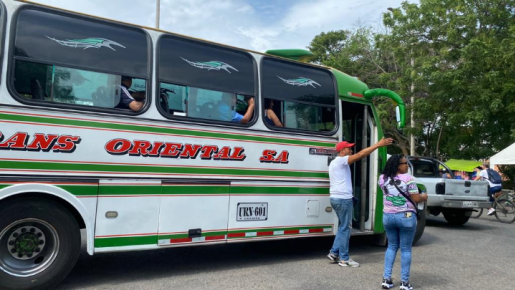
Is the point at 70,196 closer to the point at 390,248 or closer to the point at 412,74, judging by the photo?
the point at 390,248

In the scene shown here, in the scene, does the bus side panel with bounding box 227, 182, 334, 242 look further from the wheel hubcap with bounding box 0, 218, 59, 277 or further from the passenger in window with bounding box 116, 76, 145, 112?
the wheel hubcap with bounding box 0, 218, 59, 277

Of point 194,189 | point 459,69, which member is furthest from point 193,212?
point 459,69

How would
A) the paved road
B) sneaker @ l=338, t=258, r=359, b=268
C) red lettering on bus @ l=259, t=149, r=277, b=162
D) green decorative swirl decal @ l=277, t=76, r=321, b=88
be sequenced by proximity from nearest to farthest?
1. the paved road
2. red lettering on bus @ l=259, t=149, r=277, b=162
3. sneaker @ l=338, t=258, r=359, b=268
4. green decorative swirl decal @ l=277, t=76, r=321, b=88

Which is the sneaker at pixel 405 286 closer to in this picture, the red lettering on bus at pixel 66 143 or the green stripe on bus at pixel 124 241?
the green stripe on bus at pixel 124 241

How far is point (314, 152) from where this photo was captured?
665 centimetres

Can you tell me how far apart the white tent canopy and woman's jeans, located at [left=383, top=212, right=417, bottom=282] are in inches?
533

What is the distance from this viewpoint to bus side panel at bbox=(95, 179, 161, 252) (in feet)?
16.2

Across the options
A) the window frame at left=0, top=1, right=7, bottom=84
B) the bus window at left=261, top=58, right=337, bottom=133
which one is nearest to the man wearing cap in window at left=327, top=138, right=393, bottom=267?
the bus window at left=261, top=58, right=337, bottom=133

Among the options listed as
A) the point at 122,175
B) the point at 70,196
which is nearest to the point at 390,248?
the point at 122,175

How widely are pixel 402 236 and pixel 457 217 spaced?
787 cm

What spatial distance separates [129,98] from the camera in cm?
516

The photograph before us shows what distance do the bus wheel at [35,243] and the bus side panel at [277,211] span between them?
2.08 m

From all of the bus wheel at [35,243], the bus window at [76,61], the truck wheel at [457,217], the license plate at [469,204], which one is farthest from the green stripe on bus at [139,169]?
the truck wheel at [457,217]

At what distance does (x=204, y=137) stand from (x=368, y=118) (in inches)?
131
